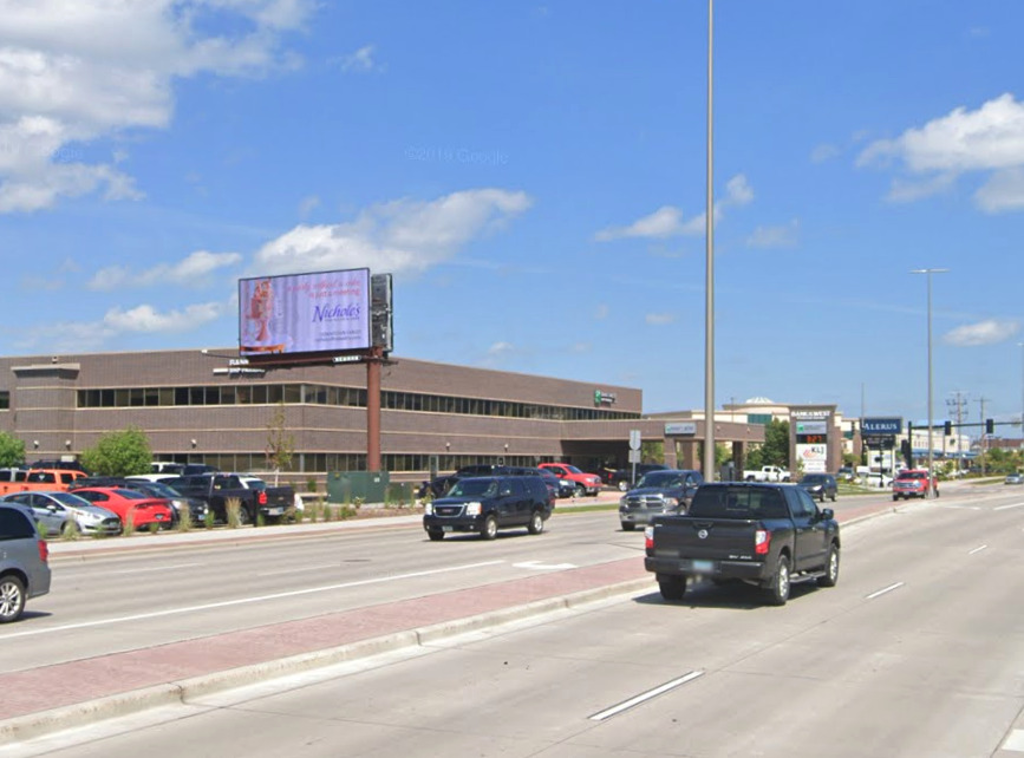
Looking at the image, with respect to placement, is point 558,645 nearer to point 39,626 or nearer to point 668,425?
point 39,626

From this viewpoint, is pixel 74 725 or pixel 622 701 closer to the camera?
pixel 74 725

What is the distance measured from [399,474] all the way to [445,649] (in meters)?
61.8

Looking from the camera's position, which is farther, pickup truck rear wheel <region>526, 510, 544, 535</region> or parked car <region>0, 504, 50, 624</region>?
pickup truck rear wheel <region>526, 510, 544, 535</region>

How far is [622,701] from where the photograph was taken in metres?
9.97

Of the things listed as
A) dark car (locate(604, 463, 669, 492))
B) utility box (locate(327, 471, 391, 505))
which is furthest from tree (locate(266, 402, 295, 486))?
dark car (locate(604, 463, 669, 492))

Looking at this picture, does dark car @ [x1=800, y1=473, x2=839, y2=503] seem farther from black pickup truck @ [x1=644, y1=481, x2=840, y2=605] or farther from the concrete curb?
the concrete curb

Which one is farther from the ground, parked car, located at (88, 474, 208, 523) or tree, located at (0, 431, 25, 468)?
tree, located at (0, 431, 25, 468)

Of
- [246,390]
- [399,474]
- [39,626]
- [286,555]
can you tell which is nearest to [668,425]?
[399,474]

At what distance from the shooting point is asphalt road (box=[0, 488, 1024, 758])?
27.9 ft

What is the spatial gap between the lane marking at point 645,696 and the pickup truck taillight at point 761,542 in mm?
4756

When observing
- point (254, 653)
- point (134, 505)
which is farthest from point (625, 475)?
point (254, 653)

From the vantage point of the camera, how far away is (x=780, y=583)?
16.5 metres

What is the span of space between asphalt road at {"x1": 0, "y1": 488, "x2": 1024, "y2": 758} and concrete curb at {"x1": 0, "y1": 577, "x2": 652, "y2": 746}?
164 mm

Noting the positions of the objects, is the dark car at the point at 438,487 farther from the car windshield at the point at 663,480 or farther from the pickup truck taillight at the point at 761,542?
the pickup truck taillight at the point at 761,542
